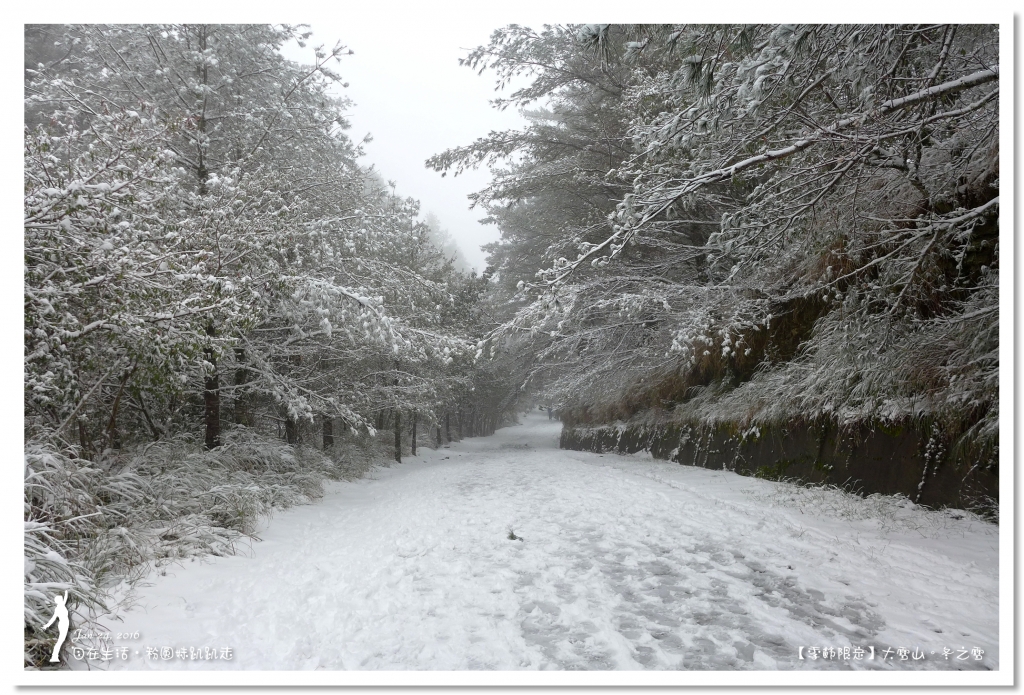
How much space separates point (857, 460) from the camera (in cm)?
552

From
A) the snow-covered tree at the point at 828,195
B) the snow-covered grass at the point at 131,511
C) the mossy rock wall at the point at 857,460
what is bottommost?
the snow-covered grass at the point at 131,511

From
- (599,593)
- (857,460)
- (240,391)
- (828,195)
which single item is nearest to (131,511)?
(240,391)

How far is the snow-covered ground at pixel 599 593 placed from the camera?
7.71 feet

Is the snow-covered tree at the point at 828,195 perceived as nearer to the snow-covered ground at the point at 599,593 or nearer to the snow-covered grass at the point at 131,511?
the snow-covered ground at the point at 599,593

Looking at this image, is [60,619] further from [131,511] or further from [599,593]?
[599,593]

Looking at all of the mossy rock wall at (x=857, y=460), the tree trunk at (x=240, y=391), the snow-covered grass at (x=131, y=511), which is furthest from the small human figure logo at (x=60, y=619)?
the mossy rock wall at (x=857, y=460)

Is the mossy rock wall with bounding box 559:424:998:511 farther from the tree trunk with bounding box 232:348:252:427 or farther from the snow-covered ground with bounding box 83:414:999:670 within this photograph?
the tree trunk with bounding box 232:348:252:427

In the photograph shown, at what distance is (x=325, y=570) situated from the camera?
388 cm

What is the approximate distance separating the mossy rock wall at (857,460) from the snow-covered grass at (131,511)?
21.1 feet

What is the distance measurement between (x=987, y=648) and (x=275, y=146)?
921cm

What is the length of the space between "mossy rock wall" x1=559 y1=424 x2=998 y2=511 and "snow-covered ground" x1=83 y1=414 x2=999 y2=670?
0.28 meters

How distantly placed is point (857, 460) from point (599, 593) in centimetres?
419

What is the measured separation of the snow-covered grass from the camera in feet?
8.56
